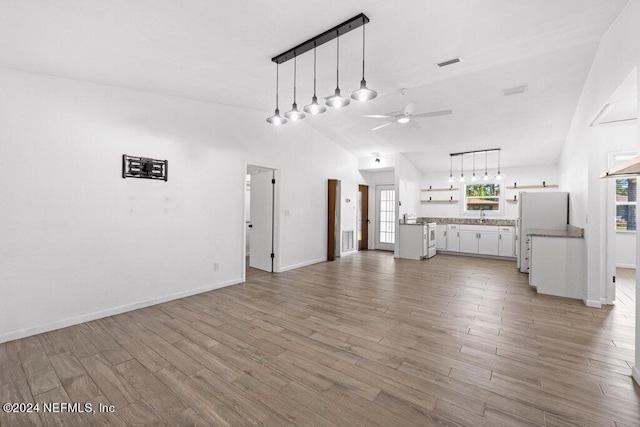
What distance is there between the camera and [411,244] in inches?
293

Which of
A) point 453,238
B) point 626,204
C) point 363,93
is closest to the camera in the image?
point 363,93

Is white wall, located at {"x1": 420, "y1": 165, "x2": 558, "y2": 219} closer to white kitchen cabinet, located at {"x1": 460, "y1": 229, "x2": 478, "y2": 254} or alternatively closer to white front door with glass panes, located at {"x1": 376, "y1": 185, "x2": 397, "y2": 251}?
white kitchen cabinet, located at {"x1": 460, "y1": 229, "x2": 478, "y2": 254}

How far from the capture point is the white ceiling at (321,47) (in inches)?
94.4

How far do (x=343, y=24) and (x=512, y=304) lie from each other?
162 inches

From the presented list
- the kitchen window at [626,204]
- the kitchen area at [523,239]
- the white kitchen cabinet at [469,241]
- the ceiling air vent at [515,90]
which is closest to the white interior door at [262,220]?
the kitchen area at [523,239]

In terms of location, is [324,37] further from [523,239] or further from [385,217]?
[385,217]

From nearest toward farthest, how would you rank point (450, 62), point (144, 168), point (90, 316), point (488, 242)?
point (90, 316) → point (450, 62) → point (144, 168) → point (488, 242)

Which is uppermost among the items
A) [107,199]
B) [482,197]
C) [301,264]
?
[482,197]

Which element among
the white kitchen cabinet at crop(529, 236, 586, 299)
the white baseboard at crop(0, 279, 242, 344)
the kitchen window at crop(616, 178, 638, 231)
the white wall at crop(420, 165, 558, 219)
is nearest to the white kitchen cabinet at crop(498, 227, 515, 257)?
the white wall at crop(420, 165, 558, 219)

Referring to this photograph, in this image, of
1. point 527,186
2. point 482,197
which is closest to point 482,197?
point 482,197

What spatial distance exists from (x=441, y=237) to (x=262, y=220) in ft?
17.7

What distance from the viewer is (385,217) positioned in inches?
356

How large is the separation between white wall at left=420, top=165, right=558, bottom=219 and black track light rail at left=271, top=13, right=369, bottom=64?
6.92m

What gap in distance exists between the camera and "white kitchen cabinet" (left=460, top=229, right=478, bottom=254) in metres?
7.70
